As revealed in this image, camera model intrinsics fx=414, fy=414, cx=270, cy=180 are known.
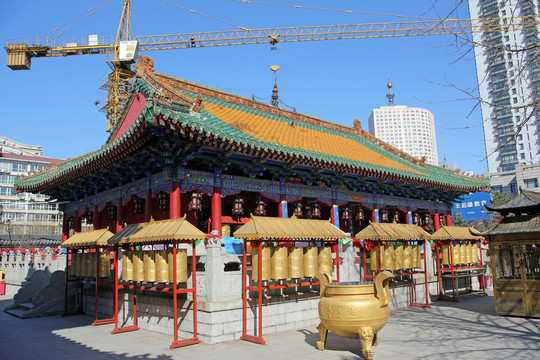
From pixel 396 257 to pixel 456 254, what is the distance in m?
3.68

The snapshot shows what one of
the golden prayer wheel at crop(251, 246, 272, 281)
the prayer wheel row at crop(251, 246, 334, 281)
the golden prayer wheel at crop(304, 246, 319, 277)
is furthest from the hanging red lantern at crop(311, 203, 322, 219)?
the golden prayer wheel at crop(251, 246, 272, 281)

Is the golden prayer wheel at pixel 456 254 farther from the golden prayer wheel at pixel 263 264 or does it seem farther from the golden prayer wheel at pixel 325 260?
the golden prayer wheel at pixel 263 264

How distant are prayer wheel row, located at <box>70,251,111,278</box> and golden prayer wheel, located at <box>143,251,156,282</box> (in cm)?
314

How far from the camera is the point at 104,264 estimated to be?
39.3 feet

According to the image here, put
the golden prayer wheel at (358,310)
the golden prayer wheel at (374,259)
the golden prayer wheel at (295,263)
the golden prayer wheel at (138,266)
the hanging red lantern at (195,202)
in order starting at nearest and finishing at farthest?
the golden prayer wheel at (358,310)
the golden prayer wheel at (295,263)
the golden prayer wheel at (138,266)
the golden prayer wheel at (374,259)
the hanging red lantern at (195,202)

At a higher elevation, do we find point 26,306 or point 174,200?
point 174,200

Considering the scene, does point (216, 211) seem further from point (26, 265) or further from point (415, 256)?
point (26, 265)

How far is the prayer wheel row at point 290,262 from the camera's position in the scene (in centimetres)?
883

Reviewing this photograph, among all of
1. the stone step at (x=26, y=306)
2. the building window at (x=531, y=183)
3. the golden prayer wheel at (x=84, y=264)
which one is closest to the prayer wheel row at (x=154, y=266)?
the golden prayer wheel at (x=84, y=264)

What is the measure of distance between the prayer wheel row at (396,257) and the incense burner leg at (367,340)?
468cm

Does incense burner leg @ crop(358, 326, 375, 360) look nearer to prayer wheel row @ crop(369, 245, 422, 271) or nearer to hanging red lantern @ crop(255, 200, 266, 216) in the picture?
prayer wheel row @ crop(369, 245, 422, 271)

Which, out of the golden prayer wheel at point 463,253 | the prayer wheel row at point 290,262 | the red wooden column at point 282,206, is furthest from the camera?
the golden prayer wheel at point 463,253

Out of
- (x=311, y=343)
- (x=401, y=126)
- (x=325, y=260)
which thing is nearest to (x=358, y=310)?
(x=311, y=343)

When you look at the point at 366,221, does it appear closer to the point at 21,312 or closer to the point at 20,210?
the point at 21,312
